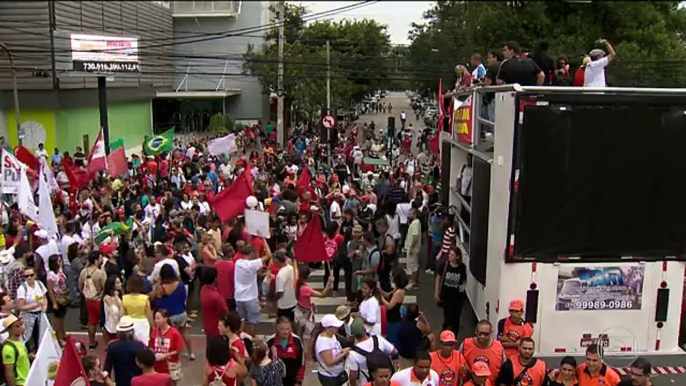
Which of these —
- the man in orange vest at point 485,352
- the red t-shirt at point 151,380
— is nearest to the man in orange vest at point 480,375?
the man in orange vest at point 485,352

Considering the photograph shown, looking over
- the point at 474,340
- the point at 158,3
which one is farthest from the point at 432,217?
the point at 158,3

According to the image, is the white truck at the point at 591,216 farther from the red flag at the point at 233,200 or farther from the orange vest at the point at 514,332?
the red flag at the point at 233,200

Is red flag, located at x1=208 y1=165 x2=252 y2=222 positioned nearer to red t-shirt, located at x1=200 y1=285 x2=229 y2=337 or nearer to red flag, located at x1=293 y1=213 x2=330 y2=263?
red flag, located at x1=293 y1=213 x2=330 y2=263

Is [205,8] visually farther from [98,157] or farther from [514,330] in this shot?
[514,330]

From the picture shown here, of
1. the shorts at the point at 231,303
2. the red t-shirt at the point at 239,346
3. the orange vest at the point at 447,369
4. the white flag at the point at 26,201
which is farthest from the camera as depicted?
the white flag at the point at 26,201

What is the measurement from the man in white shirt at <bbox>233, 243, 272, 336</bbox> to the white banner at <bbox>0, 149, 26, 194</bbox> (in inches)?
219

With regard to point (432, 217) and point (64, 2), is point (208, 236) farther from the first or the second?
point (64, 2)

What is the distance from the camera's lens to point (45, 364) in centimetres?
622

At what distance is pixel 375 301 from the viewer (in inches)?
284

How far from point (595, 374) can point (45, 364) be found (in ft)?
16.1

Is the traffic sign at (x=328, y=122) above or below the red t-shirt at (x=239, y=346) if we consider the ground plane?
above

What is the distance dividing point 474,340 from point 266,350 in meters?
1.93

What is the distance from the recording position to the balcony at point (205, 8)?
160ft

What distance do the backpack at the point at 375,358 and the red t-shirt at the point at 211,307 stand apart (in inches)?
94.9
